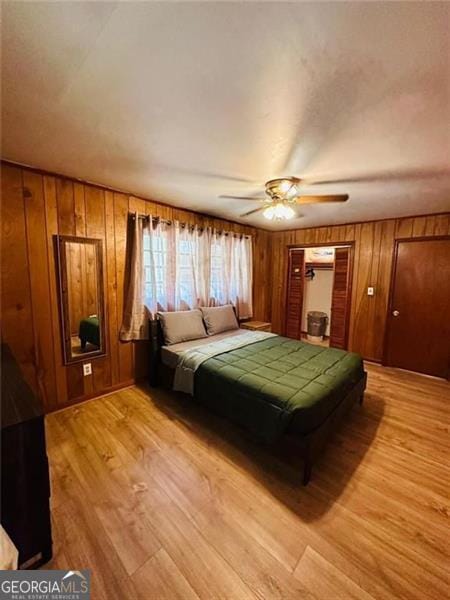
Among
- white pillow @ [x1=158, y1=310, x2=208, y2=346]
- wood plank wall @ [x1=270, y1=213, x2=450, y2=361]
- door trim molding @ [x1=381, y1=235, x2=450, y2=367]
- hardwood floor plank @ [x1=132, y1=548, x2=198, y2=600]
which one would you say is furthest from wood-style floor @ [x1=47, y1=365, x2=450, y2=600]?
wood plank wall @ [x1=270, y1=213, x2=450, y2=361]

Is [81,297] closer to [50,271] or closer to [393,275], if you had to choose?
[50,271]

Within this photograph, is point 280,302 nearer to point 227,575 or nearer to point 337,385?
point 337,385

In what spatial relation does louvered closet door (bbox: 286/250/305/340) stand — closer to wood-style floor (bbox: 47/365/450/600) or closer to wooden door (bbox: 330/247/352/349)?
wooden door (bbox: 330/247/352/349)

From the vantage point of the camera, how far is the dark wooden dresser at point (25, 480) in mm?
1114

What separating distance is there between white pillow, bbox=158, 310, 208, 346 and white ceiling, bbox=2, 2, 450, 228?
5.39ft

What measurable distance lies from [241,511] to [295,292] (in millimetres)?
3984

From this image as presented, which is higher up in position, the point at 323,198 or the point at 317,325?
the point at 323,198

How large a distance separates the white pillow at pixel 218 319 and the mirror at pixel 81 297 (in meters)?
1.34

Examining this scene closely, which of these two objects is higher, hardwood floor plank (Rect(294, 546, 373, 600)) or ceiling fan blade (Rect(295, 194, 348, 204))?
ceiling fan blade (Rect(295, 194, 348, 204))

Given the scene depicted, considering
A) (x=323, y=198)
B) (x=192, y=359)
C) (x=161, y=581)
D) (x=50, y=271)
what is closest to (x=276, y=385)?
(x=192, y=359)

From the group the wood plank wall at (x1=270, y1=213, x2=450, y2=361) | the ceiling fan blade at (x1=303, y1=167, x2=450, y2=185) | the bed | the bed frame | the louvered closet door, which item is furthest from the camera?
the louvered closet door

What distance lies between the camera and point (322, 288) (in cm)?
559

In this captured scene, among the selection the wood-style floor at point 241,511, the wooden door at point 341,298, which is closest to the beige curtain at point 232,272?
the wooden door at point 341,298

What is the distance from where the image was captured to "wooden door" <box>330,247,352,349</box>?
426 centimetres
